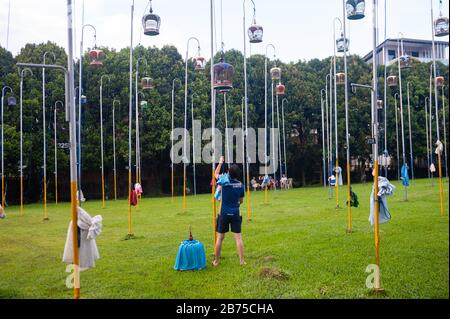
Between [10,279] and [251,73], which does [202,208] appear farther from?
[251,73]

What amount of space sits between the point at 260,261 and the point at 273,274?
1.47 meters

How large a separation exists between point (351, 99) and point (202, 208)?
79.3 feet

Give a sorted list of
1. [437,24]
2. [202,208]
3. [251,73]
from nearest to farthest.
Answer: [437,24] < [202,208] < [251,73]

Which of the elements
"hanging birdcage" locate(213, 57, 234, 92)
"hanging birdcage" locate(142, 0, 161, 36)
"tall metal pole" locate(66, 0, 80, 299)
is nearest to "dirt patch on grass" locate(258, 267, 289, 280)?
"tall metal pole" locate(66, 0, 80, 299)

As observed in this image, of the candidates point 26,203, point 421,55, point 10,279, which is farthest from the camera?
point 421,55

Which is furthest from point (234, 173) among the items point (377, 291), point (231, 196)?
point (377, 291)

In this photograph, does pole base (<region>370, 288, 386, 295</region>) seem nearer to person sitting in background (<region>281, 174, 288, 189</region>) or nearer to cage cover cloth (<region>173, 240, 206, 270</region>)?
cage cover cloth (<region>173, 240, 206, 270</region>)

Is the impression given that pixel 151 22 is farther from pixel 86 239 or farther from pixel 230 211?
pixel 86 239

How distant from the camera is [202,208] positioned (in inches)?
944

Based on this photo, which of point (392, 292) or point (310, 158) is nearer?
point (392, 292)

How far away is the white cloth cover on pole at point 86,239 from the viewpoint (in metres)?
7.02

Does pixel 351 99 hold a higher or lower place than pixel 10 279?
higher

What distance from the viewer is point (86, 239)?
722cm
